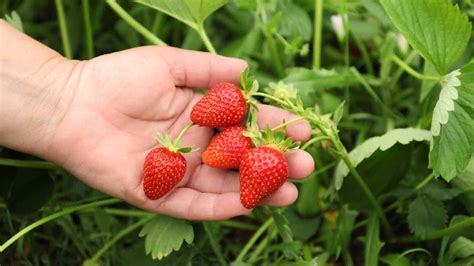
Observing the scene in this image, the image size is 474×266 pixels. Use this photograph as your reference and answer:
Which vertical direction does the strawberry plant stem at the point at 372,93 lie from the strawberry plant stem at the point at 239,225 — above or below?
above

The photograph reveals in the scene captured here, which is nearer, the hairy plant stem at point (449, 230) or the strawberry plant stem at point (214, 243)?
the hairy plant stem at point (449, 230)

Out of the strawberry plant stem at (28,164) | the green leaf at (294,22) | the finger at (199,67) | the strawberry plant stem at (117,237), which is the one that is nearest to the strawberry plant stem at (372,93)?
the green leaf at (294,22)

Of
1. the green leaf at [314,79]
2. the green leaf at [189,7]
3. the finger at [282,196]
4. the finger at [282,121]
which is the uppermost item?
the green leaf at [189,7]

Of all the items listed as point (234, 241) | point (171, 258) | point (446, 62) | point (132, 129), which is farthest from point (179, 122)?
point (446, 62)

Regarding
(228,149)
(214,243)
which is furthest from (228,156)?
(214,243)

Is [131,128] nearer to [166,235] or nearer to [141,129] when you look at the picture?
[141,129]

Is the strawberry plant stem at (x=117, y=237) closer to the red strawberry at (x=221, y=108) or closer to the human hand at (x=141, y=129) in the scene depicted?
the human hand at (x=141, y=129)

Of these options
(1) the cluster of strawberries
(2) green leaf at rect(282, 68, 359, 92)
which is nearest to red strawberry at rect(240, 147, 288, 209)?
(1) the cluster of strawberries
